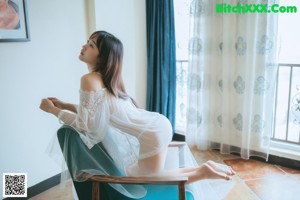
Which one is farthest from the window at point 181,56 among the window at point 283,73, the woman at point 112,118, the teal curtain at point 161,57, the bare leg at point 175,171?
the bare leg at point 175,171

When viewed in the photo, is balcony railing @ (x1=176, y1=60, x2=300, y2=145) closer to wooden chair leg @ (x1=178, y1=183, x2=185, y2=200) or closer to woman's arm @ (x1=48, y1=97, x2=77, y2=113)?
wooden chair leg @ (x1=178, y1=183, x2=185, y2=200)

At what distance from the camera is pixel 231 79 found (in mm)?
2846

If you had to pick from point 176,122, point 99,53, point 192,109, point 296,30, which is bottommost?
point 176,122

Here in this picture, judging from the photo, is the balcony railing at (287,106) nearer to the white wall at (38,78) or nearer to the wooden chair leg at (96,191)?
the white wall at (38,78)

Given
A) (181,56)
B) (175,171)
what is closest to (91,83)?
(175,171)

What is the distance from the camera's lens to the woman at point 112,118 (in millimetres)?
1405

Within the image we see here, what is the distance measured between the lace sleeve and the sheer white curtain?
1.77m

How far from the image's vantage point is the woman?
1405 millimetres

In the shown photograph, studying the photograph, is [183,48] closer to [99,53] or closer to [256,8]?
[256,8]

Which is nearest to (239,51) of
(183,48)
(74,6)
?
(183,48)

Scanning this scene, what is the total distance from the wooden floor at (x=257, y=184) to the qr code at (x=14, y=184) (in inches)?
6.2

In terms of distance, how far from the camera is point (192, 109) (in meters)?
3.12

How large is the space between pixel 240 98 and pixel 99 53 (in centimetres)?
181

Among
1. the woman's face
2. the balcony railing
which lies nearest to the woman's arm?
the woman's face
